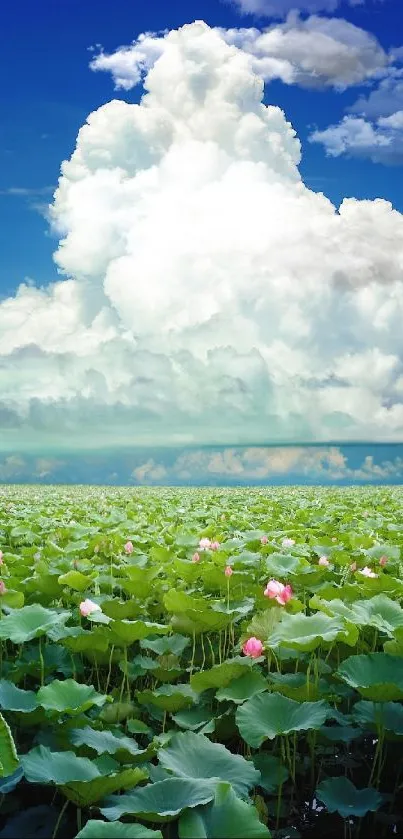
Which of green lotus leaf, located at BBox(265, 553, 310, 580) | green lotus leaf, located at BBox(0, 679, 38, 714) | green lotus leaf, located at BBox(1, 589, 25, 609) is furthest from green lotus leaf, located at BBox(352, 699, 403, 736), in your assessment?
green lotus leaf, located at BBox(1, 589, 25, 609)

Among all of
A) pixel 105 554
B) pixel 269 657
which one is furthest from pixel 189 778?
pixel 105 554

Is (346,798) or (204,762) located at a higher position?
(204,762)

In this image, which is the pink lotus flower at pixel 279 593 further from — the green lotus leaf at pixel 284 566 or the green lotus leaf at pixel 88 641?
the green lotus leaf at pixel 284 566

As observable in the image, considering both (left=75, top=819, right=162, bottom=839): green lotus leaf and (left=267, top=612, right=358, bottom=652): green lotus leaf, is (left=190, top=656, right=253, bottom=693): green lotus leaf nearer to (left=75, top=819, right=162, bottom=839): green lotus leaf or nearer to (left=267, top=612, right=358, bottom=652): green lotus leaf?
(left=267, top=612, right=358, bottom=652): green lotus leaf

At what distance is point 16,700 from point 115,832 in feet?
3.66

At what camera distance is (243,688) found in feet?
9.16

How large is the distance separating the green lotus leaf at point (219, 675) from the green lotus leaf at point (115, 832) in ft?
3.57

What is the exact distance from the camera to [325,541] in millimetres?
6238

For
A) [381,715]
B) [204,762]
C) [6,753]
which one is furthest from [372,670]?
[6,753]

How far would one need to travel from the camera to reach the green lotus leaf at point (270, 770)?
8.16ft

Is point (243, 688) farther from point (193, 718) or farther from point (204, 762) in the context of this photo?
point (204, 762)

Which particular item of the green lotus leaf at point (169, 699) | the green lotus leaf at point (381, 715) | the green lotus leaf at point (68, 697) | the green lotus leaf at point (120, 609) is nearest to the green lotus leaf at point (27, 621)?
the green lotus leaf at point (120, 609)

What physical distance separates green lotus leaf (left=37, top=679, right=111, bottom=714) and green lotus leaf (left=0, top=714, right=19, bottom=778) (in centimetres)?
65

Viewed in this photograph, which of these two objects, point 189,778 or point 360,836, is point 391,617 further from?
point 189,778
